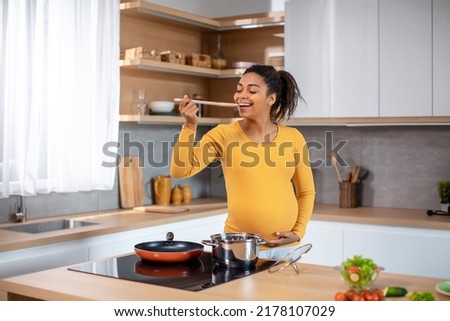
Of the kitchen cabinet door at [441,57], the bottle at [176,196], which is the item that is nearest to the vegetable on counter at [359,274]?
the kitchen cabinet door at [441,57]

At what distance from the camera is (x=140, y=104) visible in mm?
4762

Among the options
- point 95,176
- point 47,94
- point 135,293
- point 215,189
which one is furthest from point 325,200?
point 135,293

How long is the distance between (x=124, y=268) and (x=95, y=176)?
5.99ft

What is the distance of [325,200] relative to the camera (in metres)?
5.26

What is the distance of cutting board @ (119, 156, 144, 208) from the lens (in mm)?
4730

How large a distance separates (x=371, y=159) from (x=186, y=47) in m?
1.67

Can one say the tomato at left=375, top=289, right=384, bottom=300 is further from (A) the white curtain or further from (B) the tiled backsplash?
(B) the tiled backsplash

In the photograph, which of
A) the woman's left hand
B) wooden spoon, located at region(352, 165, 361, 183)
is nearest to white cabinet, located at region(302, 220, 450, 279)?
wooden spoon, located at region(352, 165, 361, 183)

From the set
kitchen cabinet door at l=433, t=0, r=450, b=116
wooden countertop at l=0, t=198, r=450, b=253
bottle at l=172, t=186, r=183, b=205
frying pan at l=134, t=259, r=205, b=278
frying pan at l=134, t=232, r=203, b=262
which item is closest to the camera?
frying pan at l=134, t=259, r=205, b=278

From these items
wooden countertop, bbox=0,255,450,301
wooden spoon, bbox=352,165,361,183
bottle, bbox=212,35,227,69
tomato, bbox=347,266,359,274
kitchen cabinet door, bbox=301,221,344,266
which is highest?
bottle, bbox=212,35,227,69

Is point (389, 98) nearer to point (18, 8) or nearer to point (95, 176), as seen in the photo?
point (95, 176)

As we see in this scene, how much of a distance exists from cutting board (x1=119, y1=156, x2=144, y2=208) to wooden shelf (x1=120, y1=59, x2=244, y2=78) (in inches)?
25.8

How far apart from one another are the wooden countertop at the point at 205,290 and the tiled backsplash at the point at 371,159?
2.03m
